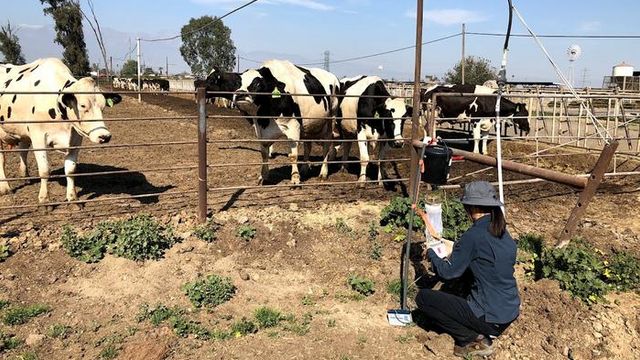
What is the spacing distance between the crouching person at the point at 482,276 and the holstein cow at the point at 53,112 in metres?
4.48

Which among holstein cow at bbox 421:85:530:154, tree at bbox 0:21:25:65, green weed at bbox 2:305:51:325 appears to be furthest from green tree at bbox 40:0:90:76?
green weed at bbox 2:305:51:325

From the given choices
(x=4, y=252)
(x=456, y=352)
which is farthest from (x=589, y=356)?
(x=4, y=252)

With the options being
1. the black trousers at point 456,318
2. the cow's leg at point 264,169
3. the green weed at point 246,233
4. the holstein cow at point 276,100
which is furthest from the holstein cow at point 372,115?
the black trousers at point 456,318

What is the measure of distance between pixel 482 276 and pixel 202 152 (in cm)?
347

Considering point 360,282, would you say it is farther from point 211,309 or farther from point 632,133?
point 632,133

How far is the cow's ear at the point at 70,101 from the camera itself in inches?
243

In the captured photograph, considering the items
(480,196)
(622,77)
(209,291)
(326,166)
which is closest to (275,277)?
(209,291)

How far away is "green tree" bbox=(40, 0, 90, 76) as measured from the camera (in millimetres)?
52344

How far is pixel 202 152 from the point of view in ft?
18.8

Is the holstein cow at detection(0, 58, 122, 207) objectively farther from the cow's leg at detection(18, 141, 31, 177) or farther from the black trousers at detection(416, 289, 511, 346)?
the black trousers at detection(416, 289, 511, 346)

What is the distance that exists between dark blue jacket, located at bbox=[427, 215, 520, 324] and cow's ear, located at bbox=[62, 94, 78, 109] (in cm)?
504

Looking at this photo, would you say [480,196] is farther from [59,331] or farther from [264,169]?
[264,169]

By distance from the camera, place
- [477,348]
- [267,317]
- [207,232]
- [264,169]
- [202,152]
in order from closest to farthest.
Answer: [477,348]
[267,317]
[207,232]
[202,152]
[264,169]

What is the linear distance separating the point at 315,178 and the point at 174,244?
3691 mm
